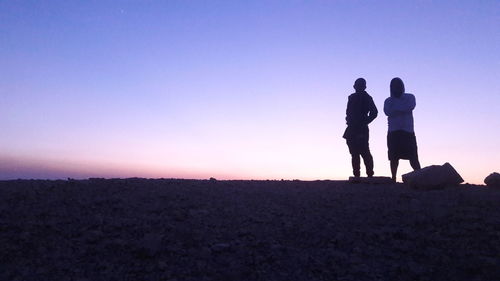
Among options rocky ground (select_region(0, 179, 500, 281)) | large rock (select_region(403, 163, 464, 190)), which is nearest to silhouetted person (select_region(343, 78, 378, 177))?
large rock (select_region(403, 163, 464, 190))

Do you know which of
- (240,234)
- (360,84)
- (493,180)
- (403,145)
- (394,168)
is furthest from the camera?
(360,84)

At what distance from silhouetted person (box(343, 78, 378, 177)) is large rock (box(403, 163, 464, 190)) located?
4.53 ft

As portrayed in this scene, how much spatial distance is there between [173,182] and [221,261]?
13.0ft

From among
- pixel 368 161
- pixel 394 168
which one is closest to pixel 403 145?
pixel 394 168

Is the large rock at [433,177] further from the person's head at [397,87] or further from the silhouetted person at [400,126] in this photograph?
the person's head at [397,87]

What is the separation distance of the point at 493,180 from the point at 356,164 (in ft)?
8.91

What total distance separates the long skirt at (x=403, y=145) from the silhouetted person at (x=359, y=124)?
54 centimetres

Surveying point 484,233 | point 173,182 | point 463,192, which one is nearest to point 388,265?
point 484,233

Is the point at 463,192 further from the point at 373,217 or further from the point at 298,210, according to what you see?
the point at 298,210

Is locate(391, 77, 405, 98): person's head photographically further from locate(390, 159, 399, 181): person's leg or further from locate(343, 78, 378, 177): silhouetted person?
locate(390, 159, 399, 181): person's leg

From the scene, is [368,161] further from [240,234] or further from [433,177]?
[240,234]

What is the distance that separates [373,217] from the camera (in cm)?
688

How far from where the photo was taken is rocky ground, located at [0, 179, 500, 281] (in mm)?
5195

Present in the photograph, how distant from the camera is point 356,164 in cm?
1069
